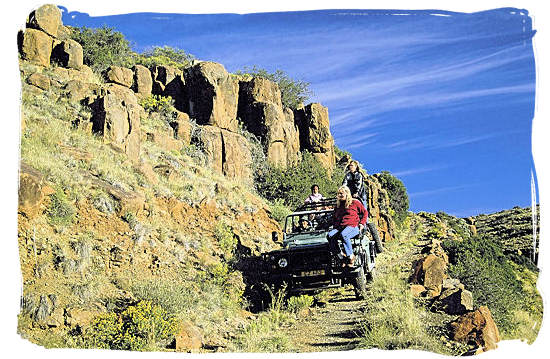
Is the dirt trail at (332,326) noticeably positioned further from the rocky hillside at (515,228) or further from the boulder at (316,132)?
the boulder at (316,132)

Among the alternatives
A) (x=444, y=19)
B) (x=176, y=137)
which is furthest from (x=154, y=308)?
(x=176, y=137)

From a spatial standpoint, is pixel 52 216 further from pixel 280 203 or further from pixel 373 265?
pixel 280 203

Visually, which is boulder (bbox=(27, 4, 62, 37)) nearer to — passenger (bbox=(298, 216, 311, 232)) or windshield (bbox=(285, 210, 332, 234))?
windshield (bbox=(285, 210, 332, 234))

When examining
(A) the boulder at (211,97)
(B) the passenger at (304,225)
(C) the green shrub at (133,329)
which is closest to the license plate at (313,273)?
(B) the passenger at (304,225)

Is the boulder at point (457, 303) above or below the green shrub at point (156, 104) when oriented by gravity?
below

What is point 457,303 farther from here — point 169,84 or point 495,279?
point 169,84

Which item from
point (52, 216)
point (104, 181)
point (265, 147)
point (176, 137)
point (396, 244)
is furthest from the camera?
point (265, 147)

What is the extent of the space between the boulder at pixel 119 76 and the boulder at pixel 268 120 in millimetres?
5109

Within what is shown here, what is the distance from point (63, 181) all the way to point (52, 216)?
1344 mm

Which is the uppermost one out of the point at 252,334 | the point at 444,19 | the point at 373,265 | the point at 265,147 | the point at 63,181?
the point at 265,147

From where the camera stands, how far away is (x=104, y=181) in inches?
367

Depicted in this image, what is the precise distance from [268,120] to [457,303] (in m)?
17.0

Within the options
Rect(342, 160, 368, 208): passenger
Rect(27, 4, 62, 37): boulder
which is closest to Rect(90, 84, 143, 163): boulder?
Rect(27, 4, 62, 37): boulder

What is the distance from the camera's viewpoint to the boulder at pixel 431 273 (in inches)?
316
